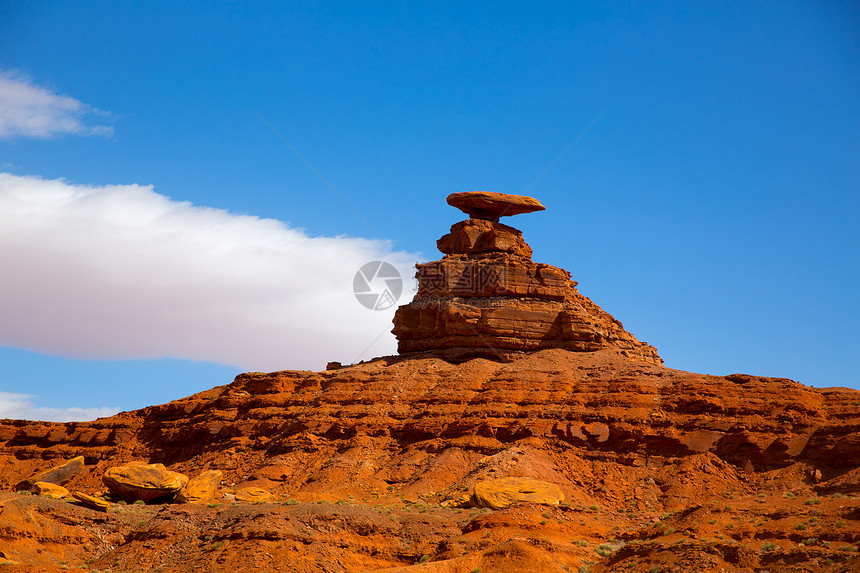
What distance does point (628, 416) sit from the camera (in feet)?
145

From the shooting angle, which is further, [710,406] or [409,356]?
[409,356]

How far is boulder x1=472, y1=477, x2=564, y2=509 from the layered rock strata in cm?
1501

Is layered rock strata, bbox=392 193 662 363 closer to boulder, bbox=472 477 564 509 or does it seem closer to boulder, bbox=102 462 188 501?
boulder, bbox=472 477 564 509

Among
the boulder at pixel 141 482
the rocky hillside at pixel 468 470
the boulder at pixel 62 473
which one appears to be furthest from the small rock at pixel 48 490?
the boulder at pixel 62 473

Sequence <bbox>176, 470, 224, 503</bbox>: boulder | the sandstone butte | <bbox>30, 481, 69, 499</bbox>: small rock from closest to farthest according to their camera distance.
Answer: the sandstone butte < <bbox>176, 470, 224, 503</bbox>: boulder < <bbox>30, 481, 69, 499</bbox>: small rock

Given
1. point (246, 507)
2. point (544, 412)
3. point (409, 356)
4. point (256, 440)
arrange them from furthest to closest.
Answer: point (409, 356) → point (256, 440) → point (544, 412) → point (246, 507)

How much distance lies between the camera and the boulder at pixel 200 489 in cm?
4239

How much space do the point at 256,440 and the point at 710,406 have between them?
25.2 metres

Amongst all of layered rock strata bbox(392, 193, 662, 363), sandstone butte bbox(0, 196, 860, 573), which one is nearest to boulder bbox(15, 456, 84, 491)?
sandstone butte bbox(0, 196, 860, 573)

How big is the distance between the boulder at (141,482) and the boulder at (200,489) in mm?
847

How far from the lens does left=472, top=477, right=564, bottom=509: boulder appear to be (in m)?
38.2

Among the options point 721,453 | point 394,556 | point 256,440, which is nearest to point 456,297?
point 256,440

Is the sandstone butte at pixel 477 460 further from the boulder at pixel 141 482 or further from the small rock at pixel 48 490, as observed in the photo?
the boulder at pixel 141 482

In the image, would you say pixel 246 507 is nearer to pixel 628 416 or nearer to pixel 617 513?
pixel 617 513
